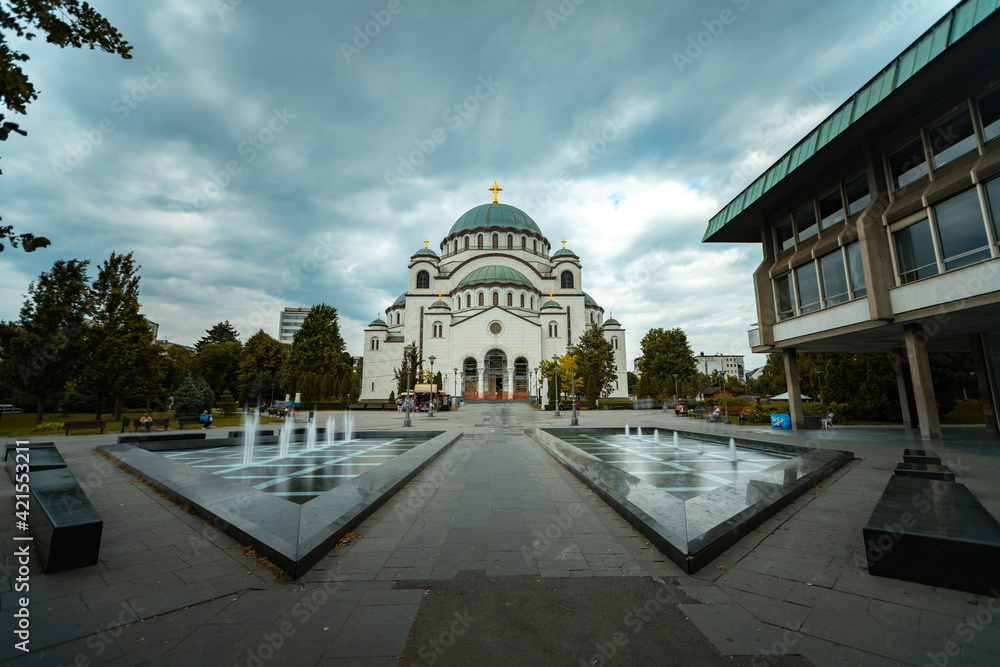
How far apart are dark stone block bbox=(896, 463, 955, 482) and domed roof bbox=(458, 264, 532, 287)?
46782 millimetres

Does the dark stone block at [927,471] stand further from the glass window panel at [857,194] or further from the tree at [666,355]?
the tree at [666,355]

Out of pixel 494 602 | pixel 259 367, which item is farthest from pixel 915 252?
pixel 259 367

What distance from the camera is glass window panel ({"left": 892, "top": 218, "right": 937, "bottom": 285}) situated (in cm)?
1087

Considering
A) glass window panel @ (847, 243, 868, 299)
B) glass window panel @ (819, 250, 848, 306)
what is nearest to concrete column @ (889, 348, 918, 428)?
glass window panel @ (819, 250, 848, 306)

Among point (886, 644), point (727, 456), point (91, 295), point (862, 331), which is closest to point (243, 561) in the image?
point (886, 644)

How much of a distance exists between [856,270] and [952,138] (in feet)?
12.3

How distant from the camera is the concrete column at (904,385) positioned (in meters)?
16.2

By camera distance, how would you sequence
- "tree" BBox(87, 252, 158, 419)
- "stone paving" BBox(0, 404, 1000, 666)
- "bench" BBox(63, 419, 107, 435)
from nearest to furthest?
"stone paving" BBox(0, 404, 1000, 666) → "bench" BBox(63, 419, 107, 435) → "tree" BBox(87, 252, 158, 419)

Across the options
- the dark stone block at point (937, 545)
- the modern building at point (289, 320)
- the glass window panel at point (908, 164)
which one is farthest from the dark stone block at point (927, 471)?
the modern building at point (289, 320)

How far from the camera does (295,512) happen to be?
4.63 m

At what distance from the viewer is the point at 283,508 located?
4770mm

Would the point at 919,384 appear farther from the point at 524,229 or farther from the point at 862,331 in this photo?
the point at 524,229

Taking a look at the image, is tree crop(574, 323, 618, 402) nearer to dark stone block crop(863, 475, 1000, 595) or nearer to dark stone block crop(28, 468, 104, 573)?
dark stone block crop(863, 475, 1000, 595)

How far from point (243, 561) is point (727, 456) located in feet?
33.8
